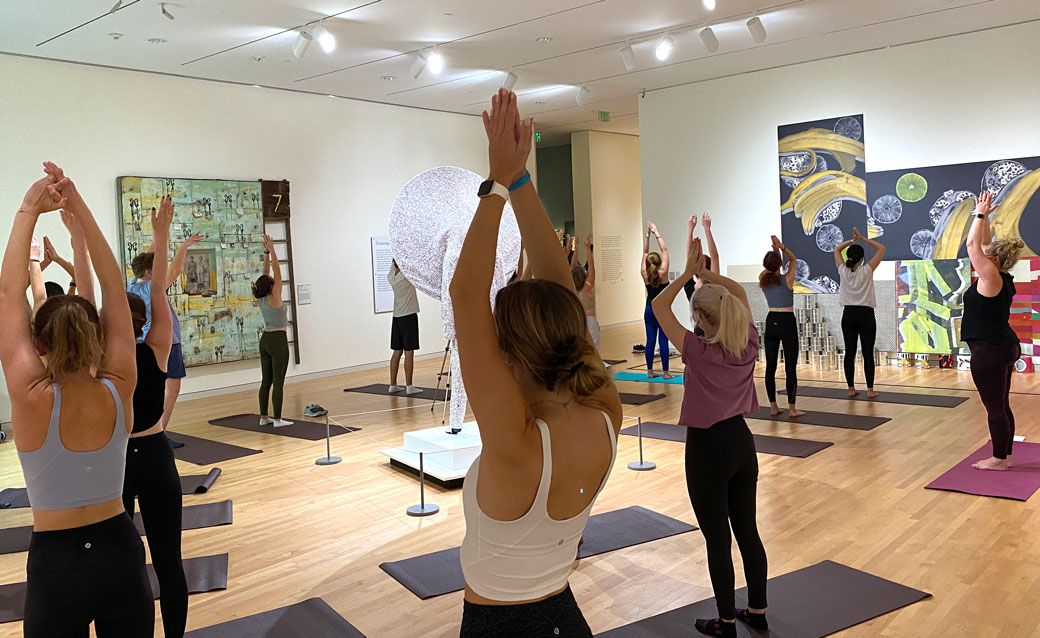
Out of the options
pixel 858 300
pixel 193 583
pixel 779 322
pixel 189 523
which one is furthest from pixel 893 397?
pixel 193 583

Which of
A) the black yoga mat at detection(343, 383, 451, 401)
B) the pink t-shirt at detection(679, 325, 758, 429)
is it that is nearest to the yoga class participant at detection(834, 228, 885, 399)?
the black yoga mat at detection(343, 383, 451, 401)

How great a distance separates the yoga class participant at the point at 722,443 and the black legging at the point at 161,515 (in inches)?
78.8

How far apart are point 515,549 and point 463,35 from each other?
306 inches

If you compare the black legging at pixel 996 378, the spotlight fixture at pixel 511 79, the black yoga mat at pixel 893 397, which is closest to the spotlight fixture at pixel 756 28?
the spotlight fixture at pixel 511 79

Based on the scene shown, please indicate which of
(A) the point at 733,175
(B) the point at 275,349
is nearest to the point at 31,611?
(B) the point at 275,349

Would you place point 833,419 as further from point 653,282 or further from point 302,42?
point 302,42

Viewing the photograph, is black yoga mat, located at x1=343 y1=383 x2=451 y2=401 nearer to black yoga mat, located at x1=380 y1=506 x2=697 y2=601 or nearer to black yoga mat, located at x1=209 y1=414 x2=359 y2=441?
black yoga mat, located at x1=209 y1=414 x2=359 y2=441

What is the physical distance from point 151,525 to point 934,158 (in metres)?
9.29

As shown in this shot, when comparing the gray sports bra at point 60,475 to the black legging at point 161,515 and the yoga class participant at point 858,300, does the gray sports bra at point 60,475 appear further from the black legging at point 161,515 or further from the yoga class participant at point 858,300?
the yoga class participant at point 858,300

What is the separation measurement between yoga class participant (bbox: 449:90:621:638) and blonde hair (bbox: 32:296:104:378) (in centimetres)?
127

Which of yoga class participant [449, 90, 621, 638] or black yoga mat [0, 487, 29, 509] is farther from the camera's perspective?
black yoga mat [0, 487, 29, 509]

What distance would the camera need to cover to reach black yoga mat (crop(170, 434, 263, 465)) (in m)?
6.81

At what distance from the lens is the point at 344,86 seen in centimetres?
1075

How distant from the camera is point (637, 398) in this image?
881 centimetres
